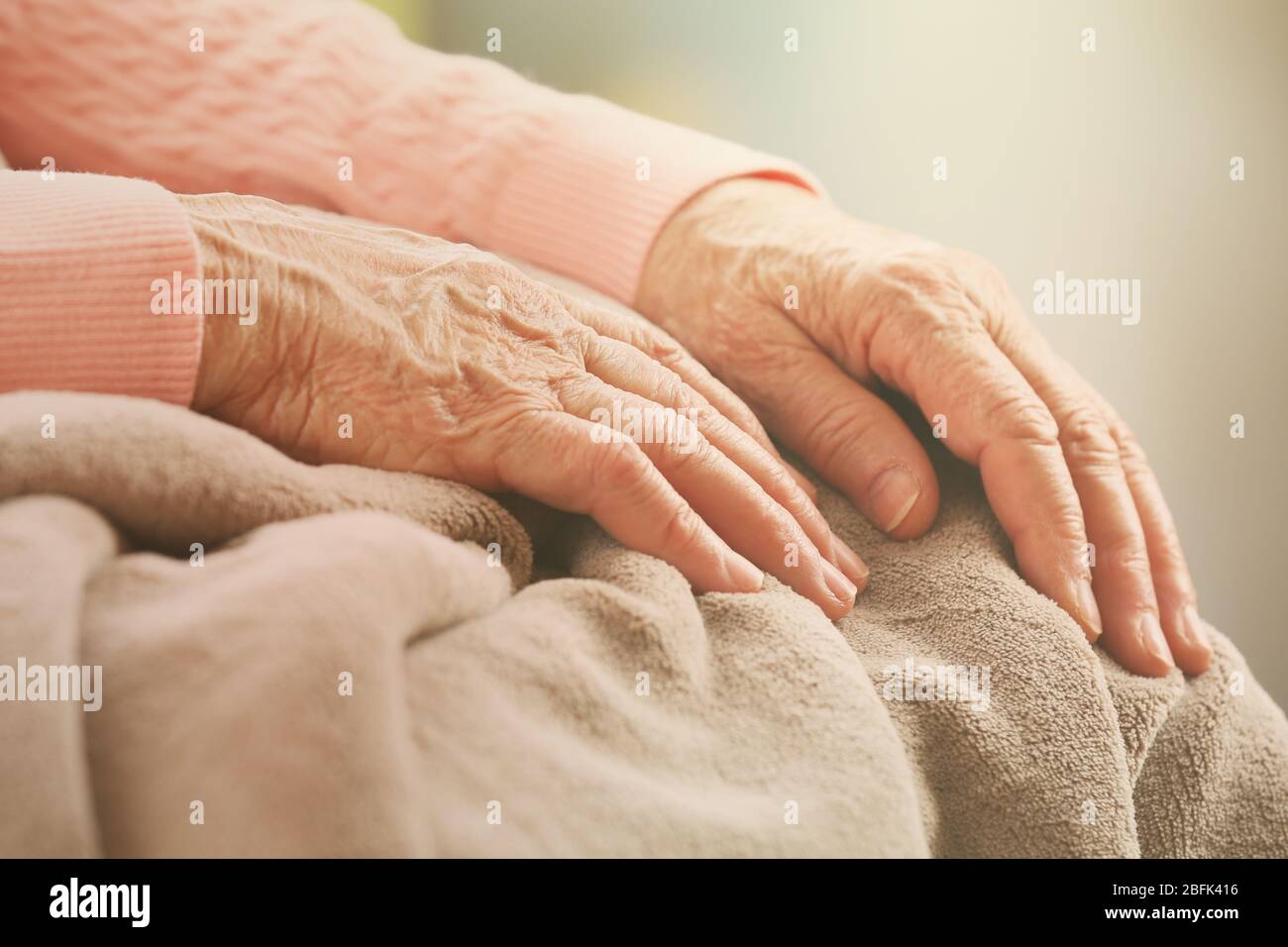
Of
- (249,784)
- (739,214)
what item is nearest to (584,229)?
(739,214)

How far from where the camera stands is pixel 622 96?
1.26 m

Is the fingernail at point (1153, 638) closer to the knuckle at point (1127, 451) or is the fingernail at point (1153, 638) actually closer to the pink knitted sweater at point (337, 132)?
the knuckle at point (1127, 451)

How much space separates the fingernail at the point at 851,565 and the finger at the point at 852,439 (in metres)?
0.04

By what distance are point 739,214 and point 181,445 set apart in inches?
18.6

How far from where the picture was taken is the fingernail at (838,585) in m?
0.50

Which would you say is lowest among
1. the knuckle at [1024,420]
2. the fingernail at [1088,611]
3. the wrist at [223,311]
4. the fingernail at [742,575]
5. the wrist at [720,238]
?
the fingernail at [1088,611]

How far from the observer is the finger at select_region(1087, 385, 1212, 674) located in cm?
54

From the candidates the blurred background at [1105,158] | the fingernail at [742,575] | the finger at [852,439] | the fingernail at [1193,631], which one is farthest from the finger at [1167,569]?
the blurred background at [1105,158]

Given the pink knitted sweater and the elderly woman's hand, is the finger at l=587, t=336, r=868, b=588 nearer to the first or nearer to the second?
the elderly woman's hand

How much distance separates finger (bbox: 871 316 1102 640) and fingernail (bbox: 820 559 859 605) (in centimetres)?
A: 11

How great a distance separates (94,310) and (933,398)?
45 cm

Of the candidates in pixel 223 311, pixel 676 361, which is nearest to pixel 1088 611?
pixel 676 361

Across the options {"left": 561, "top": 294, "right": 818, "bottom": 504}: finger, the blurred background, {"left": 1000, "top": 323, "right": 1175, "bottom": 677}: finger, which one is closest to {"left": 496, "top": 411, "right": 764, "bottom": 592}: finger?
{"left": 561, "top": 294, "right": 818, "bottom": 504}: finger

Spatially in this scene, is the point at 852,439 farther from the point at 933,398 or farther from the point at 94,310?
the point at 94,310
